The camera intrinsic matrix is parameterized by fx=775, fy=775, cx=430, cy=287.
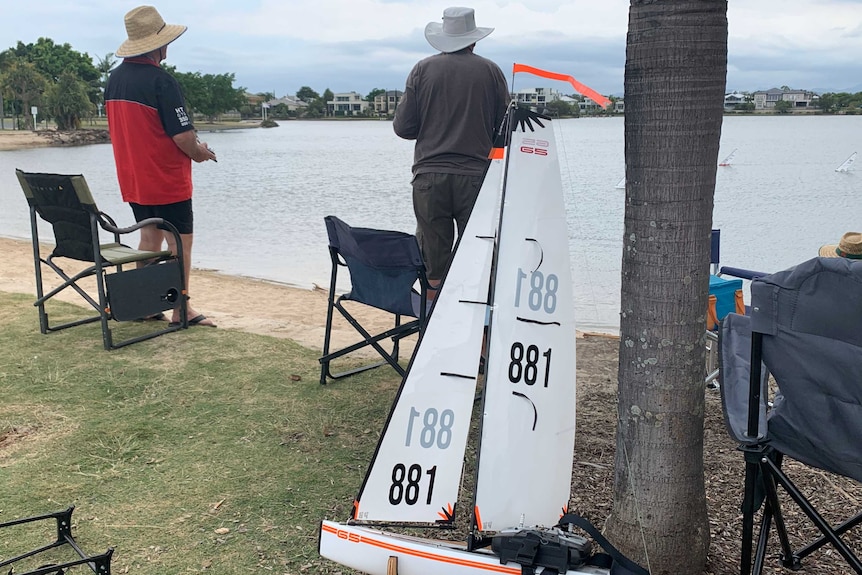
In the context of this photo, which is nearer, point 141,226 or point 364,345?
point 364,345

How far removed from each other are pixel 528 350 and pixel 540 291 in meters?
0.18

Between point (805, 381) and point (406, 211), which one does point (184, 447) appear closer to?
point (805, 381)

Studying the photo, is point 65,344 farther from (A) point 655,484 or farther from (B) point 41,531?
(A) point 655,484

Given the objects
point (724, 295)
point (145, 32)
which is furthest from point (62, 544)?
point (145, 32)

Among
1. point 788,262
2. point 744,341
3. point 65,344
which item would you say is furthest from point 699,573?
point 788,262

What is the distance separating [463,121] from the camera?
4.27 meters

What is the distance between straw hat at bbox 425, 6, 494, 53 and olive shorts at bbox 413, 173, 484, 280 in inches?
28.1

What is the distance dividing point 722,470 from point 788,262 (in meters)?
9.37

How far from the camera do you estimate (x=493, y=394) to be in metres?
2.38

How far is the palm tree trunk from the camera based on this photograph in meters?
2.15

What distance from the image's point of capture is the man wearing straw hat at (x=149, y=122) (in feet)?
16.5

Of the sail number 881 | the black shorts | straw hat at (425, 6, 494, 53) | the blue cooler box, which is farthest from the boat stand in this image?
the blue cooler box

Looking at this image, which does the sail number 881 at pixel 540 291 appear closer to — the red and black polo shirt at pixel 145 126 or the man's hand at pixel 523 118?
the man's hand at pixel 523 118

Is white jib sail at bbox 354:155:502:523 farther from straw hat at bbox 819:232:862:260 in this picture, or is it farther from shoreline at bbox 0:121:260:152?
shoreline at bbox 0:121:260:152
